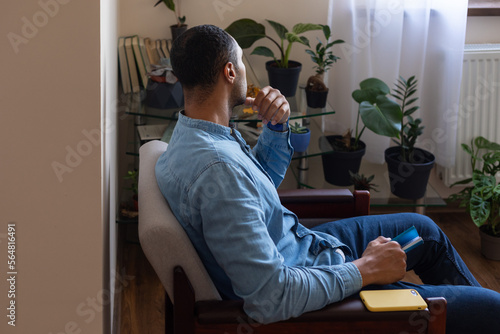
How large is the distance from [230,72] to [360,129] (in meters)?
1.57

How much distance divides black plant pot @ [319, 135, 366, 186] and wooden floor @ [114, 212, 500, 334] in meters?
0.52

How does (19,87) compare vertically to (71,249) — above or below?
above

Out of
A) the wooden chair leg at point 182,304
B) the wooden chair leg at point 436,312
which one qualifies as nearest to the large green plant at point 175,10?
the wooden chair leg at point 182,304

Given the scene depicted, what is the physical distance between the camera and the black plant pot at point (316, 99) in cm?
265

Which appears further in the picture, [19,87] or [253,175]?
[253,175]

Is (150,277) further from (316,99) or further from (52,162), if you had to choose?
(52,162)

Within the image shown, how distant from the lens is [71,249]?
139 cm

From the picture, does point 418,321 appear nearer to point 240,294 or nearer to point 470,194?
point 240,294

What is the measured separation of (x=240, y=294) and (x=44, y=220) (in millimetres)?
448

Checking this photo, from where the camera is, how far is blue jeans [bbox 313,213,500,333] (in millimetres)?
1552

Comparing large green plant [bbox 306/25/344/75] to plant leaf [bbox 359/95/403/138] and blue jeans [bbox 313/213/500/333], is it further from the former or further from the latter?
blue jeans [bbox 313/213/500/333]

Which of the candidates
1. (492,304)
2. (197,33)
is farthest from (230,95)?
(492,304)

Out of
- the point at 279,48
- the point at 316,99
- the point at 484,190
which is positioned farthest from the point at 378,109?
the point at 484,190

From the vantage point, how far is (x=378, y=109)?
262cm
